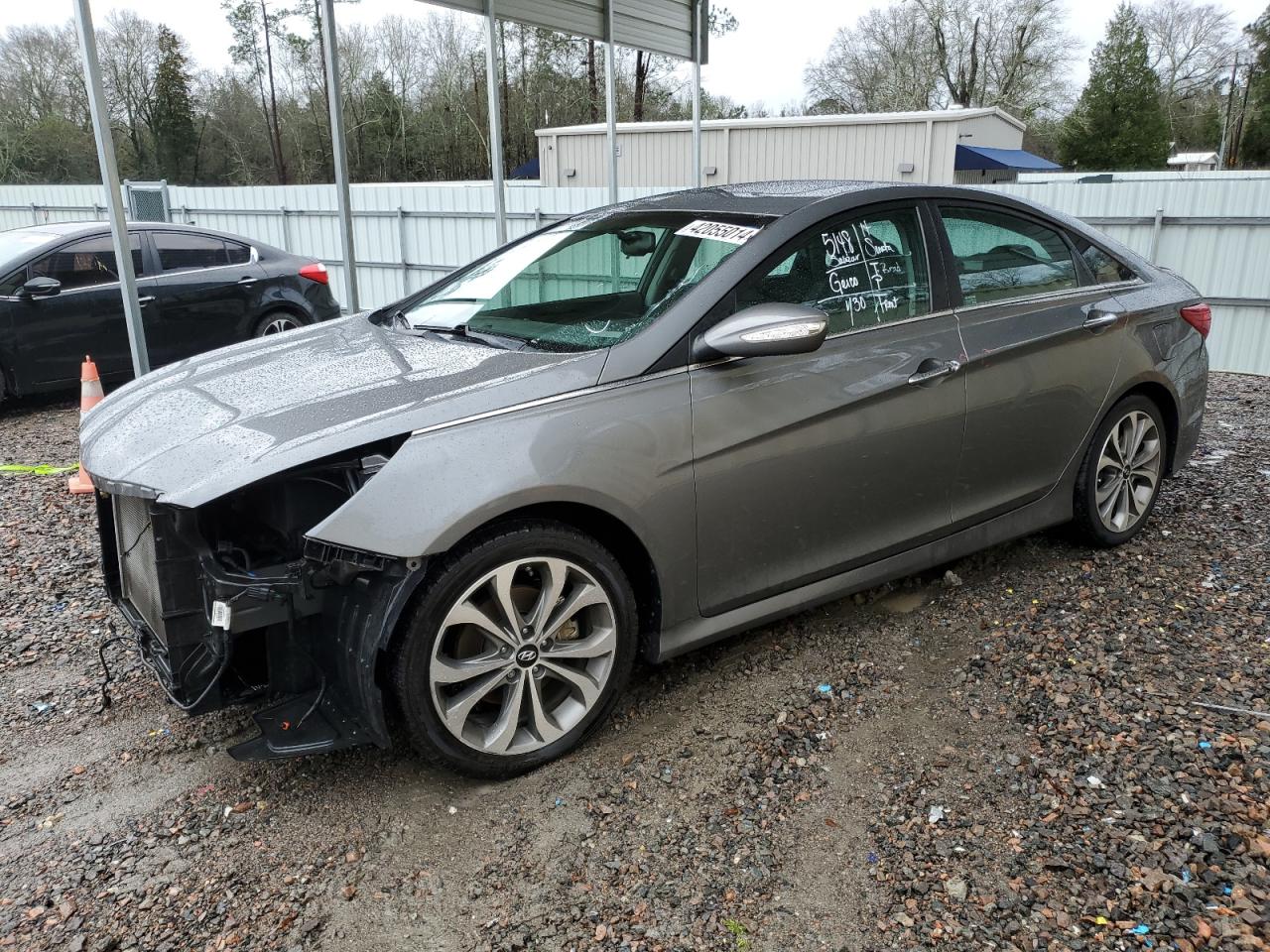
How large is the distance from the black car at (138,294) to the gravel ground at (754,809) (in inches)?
178

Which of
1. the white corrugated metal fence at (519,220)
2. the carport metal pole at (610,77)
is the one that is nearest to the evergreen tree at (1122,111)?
the white corrugated metal fence at (519,220)

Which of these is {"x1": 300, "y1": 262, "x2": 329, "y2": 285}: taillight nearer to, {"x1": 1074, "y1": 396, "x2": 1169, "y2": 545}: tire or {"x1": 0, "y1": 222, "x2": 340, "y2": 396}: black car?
{"x1": 0, "y1": 222, "x2": 340, "y2": 396}: black car

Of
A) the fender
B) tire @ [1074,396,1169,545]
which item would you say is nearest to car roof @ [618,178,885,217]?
the fender

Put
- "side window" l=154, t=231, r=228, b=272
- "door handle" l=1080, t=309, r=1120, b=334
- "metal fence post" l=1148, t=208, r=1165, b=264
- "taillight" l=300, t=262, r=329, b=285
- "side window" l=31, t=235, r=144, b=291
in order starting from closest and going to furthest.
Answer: "door handle" l=1080, t=309, r=1120, b=334
"side window" l=31, t=235, r=144, b=291
"side window" l=154, t=231, r=228, b=272
"taillight" l=300, t=262, r=329, b=285
"metal fence post" l=1148, t=208, r=1165, b=264

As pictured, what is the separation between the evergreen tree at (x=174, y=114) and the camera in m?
35.9

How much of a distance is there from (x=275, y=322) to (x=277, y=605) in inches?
273

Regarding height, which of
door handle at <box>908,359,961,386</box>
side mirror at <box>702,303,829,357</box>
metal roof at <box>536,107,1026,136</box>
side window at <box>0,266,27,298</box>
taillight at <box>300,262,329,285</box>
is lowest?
taillight at <box>300,262,329,285</box>

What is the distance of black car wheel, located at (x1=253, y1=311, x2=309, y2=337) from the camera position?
8664 mm

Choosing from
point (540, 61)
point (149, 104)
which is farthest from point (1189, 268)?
point (149, 104)

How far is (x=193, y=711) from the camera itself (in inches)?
100

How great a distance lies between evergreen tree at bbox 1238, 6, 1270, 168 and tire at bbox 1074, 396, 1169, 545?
179ft

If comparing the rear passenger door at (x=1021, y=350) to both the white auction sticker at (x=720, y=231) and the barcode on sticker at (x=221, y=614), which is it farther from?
the barcode on sticker at (x=221, y=614)

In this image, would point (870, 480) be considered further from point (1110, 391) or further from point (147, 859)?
point (147, 859)

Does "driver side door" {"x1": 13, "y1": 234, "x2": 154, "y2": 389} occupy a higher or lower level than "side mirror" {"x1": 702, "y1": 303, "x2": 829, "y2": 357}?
lower
